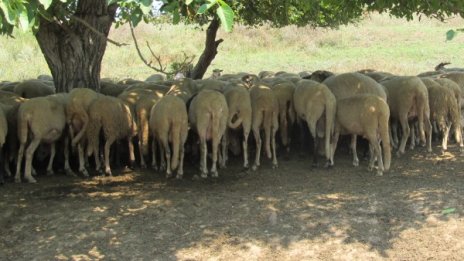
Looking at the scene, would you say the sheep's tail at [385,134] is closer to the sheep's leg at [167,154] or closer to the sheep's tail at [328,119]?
the sheep's tail at [328,119]

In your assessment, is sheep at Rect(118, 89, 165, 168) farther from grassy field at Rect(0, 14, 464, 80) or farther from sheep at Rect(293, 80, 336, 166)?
grassy field at Rect(0, 14, 464, 80)

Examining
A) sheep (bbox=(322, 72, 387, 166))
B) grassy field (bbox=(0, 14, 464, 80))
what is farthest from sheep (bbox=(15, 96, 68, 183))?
grassy field (bbox=(0, 14, 464, 80))

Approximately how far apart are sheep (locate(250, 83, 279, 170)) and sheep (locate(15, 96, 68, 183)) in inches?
118

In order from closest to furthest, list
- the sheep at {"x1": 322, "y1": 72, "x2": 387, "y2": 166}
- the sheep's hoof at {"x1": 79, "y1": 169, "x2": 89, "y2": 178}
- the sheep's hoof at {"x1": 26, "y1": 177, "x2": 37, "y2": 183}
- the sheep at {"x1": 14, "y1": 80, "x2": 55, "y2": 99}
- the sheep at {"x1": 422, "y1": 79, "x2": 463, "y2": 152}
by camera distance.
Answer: the sheep's hoof at {"x1": 26, "y1": 177, "x2": 37, "y2": 183}
the sheep's hoof at {"x1": 79, "y1": 169, "x2": 89, "y2": 178}
the sheep at {"x1": 322, "y1": 72, "x2": 387, "y2": 166}
the sheep at {"x1": 422, "y1": 79, "x2": 463, "y2": 152}
the sheep at {"x1": 14, "y1": 80, "x2": 55, "y2": 99}

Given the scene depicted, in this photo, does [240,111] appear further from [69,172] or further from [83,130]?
[69,172]

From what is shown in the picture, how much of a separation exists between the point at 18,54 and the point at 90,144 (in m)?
22.2

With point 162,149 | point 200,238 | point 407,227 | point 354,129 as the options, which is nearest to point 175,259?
point 200,238

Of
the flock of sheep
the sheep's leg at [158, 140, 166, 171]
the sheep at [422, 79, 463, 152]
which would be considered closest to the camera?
the flock of sheep

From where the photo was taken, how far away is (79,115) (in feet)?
28.1

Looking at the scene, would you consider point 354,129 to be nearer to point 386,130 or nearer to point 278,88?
point 386,130

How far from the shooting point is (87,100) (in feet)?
28.2

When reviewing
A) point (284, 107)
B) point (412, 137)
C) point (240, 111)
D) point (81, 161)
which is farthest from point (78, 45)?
point (412, 137)

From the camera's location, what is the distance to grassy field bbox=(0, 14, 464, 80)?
2547 centimetres

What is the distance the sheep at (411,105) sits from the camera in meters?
9.58
